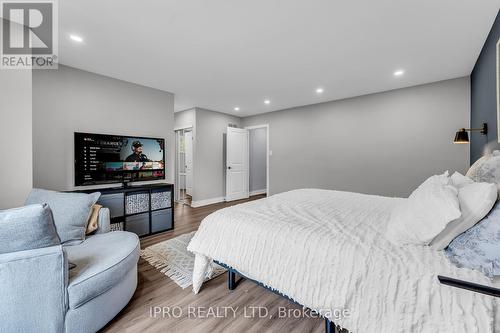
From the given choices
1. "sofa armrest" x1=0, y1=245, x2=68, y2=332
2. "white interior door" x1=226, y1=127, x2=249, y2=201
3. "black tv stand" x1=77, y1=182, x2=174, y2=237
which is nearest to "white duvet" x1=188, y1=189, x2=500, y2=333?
"sofa armrest" x1=0, y1=245, x2=68, y2=332

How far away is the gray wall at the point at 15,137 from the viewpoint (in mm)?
1948

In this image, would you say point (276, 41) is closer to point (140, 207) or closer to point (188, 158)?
point (140, 207)

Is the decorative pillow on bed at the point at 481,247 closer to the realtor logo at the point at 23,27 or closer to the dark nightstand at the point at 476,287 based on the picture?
the dark nightstand at the point at 476,287

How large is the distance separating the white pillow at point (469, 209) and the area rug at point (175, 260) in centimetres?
189

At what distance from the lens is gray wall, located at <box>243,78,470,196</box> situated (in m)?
3.46

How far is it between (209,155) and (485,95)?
4953mm

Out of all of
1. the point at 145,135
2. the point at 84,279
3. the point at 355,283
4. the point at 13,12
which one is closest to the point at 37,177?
the point at 145,135

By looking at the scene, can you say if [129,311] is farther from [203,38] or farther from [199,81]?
[199,81]

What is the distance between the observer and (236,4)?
5.91ft

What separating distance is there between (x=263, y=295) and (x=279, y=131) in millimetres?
4363

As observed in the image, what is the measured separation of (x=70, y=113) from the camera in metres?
3.02

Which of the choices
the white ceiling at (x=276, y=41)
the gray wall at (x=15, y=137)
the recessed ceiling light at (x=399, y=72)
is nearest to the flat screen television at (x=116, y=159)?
the gray wall at (x=15, y=137)

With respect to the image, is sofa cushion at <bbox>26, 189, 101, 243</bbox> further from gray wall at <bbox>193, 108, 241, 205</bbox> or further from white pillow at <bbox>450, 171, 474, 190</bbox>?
gray wall at <bbox>193, 108, 241, 205</bbox>

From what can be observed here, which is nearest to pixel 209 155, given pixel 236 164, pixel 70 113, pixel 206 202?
pixel 236 164
